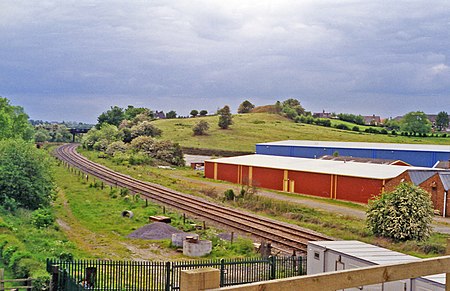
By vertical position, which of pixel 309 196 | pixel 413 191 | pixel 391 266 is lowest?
pixel 309 196

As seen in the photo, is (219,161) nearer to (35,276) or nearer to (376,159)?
(376,159)

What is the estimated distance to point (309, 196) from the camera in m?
44.5

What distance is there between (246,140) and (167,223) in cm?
7038

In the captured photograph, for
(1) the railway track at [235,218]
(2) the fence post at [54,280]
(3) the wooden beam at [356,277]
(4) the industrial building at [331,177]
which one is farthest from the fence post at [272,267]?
(4) the industrial building at [331,177]

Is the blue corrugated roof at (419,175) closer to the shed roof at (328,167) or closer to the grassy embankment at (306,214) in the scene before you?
the shed roof at (328,167)

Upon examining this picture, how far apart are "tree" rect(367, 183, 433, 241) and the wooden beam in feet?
72.9

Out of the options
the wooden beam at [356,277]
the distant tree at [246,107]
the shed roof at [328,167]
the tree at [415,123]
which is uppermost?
the distant tree at [246,107]

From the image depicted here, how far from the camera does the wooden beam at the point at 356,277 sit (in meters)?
3.36

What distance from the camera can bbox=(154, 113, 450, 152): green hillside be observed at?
319 ft

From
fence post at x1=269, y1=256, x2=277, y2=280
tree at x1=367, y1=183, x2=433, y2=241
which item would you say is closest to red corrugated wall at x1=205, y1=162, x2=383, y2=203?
tree at x1=367, y1=183, x2=433, y2=241

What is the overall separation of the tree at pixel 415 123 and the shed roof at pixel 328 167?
3438 inches

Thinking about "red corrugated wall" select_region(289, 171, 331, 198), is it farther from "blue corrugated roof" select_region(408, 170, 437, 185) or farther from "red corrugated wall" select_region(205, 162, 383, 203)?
"blue corrugated roof" select_region(408, 170, 437, 185)

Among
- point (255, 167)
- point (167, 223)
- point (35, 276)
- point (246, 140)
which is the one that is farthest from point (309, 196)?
point (246, 140)

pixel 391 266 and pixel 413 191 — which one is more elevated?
pixel 391 266
